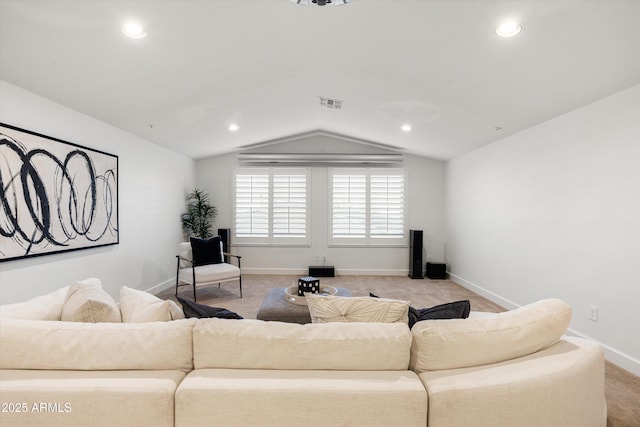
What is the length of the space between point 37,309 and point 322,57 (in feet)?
9.27

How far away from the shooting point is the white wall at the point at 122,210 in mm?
2756

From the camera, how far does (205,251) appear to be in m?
5.02

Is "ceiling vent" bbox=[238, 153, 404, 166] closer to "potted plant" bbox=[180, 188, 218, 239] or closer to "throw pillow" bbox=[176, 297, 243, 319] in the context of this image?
"potted plant" bbox=[180, 188, 218, 239]

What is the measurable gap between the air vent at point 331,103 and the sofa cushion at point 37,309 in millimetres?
3591

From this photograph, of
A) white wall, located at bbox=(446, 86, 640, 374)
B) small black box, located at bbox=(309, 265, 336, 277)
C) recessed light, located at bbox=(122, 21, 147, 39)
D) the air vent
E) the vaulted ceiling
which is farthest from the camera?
small black box, located at bbox=(309, 265, 336, 277)

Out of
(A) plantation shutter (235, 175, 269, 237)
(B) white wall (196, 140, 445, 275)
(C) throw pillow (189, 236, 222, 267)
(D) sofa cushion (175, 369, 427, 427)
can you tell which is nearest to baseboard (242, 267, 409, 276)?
(B) white wall (196, 140, 445, 275)

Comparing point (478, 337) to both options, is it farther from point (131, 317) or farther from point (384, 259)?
point (384, 259)

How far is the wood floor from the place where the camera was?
267 centimetres

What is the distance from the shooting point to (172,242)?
Result: 5660 mm

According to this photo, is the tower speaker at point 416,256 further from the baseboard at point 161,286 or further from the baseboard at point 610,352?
the baseboard at point 161,286

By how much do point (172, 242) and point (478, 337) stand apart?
5.33m

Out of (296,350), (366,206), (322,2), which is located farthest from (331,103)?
(296,350)

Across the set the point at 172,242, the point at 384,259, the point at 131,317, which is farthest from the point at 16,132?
the point at 384,259

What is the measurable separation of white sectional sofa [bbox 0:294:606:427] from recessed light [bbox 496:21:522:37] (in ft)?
6.19
